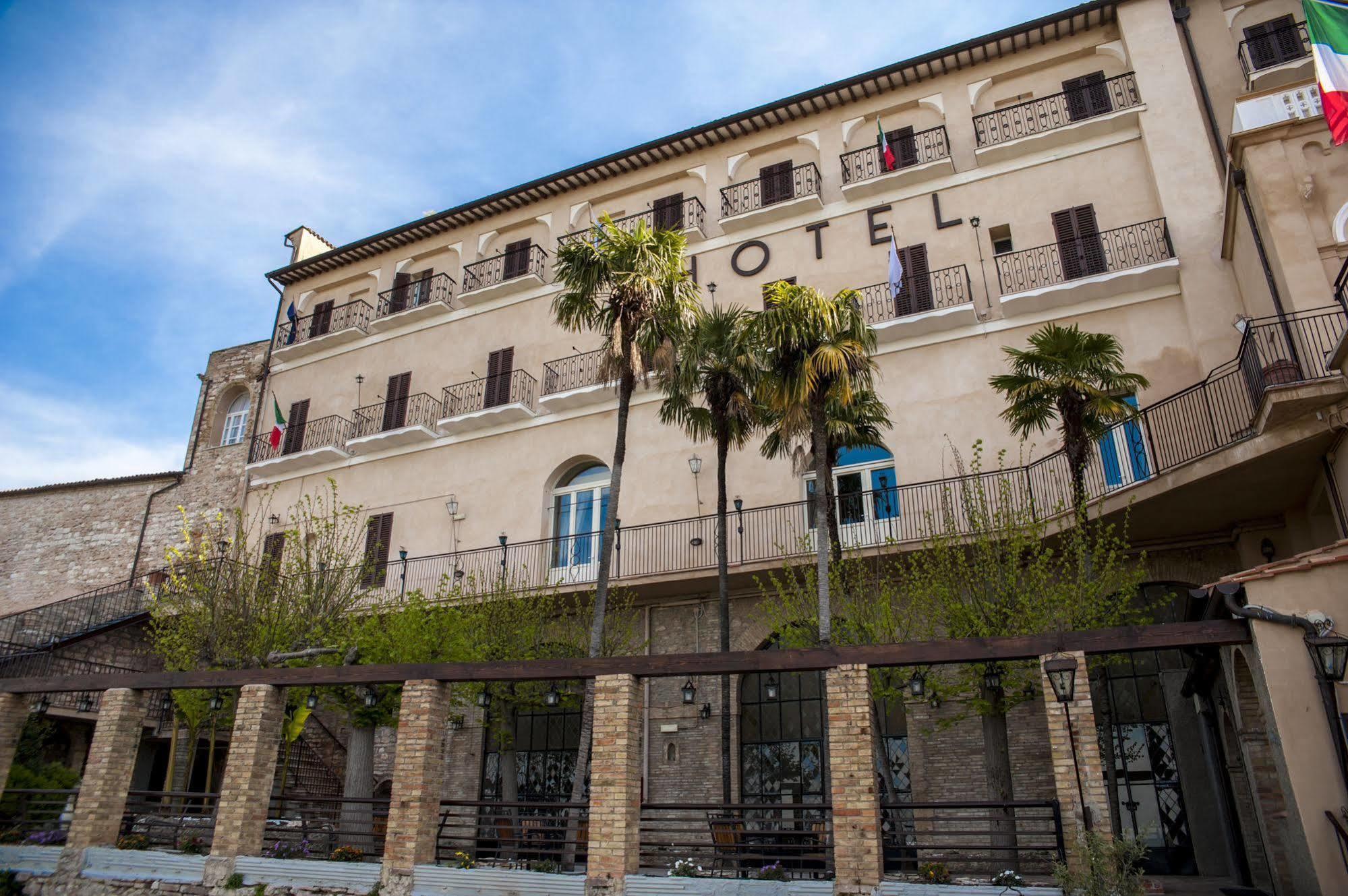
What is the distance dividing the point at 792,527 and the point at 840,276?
6109 millimetres

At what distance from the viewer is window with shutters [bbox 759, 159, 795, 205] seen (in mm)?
22016

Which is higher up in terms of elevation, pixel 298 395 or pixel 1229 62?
pixel 1229 62

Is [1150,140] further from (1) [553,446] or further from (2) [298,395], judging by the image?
(2) [298,395]

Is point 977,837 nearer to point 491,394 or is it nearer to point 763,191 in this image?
point 763,191

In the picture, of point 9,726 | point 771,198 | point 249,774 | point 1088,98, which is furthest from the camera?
point 771,198

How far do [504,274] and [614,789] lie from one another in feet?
57.3

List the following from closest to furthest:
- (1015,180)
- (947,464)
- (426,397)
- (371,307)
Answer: (947,464), (1015,180), (426,397), (371,307)

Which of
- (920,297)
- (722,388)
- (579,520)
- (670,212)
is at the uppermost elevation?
(670,212)

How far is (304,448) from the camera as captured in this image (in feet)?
83.8

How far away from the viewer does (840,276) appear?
20344mm

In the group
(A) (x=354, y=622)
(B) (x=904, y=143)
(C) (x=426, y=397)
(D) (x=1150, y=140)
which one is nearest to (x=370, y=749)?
(A) (x=354, y=622)

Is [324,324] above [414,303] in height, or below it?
above

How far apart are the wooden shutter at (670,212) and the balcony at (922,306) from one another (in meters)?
5.54

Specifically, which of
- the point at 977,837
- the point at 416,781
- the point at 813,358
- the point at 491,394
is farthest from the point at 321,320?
the point at 977,837
